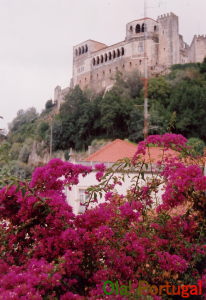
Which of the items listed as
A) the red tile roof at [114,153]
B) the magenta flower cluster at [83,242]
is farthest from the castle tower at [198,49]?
the magenta flower cluster at [83,242]

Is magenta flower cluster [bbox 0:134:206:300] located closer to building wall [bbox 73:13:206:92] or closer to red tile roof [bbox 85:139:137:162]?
red tile roof [bbox 85:139:137:162]

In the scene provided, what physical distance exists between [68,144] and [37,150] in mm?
5856

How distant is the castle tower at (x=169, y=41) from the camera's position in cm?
4642

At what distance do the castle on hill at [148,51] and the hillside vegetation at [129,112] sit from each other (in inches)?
221

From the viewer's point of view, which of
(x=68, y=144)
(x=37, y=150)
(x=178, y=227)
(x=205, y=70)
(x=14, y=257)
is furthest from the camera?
(x=37, y=150)

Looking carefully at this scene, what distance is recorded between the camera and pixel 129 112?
1254 inches

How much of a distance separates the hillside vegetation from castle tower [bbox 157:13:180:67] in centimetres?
509

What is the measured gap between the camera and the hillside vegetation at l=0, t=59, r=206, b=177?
1129 inches

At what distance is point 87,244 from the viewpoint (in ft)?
7.32

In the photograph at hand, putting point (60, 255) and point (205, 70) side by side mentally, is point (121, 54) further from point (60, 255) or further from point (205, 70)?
point (60, 255)

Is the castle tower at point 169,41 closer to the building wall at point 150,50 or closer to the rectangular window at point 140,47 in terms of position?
the building wall at point 150,50

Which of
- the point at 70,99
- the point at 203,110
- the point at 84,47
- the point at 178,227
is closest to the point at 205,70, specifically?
the point at 203,110

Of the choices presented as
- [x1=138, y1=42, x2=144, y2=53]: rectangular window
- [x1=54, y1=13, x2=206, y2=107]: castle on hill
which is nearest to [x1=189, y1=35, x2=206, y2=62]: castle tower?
[x1=54, y1=13, x2=206, y2=107]: castle on hill

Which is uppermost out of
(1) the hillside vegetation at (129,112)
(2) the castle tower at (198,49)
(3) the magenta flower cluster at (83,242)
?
(2) the castle tower at (198,49)
